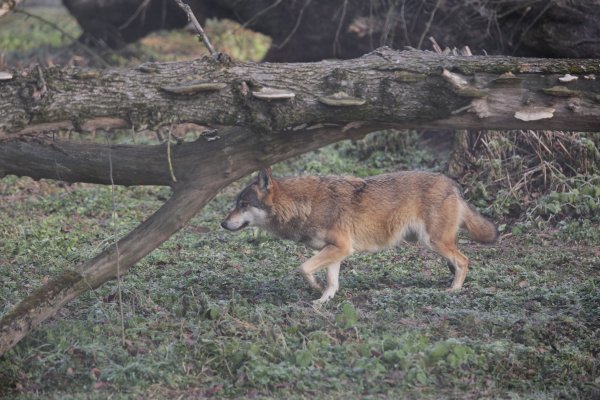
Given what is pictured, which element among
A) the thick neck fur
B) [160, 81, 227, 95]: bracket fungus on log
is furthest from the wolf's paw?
[160, 81, 227, 95]: bracket fungus on log

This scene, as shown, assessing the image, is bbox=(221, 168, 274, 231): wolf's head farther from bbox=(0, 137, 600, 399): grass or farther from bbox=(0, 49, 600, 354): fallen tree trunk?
bbox=(0, 49, 600, 354): fallen tree trunk

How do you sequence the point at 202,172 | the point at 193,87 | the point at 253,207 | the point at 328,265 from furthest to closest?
the point at 253,207 → the point at 328,265 → the point at 202,172 → the point at 193,87

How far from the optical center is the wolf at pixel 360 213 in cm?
895

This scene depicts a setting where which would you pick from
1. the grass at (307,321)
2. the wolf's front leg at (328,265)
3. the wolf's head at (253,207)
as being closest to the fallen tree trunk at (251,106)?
the grass at (307,321)

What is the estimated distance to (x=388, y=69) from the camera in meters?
7.42

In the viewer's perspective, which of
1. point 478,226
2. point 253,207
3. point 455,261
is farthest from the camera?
point 478,226

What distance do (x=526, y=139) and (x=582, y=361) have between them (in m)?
5.56

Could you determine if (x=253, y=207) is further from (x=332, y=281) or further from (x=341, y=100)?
(x=341, y=100)

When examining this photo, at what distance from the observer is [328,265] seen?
8711 millimetres

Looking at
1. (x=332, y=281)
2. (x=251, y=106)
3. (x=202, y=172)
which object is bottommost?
(x=332, y=281)

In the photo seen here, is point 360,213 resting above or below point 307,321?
above

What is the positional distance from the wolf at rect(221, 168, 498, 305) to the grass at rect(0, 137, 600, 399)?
0.50 meters

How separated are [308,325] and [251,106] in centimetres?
203

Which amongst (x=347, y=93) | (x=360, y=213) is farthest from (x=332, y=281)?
(x=347, y=93)
